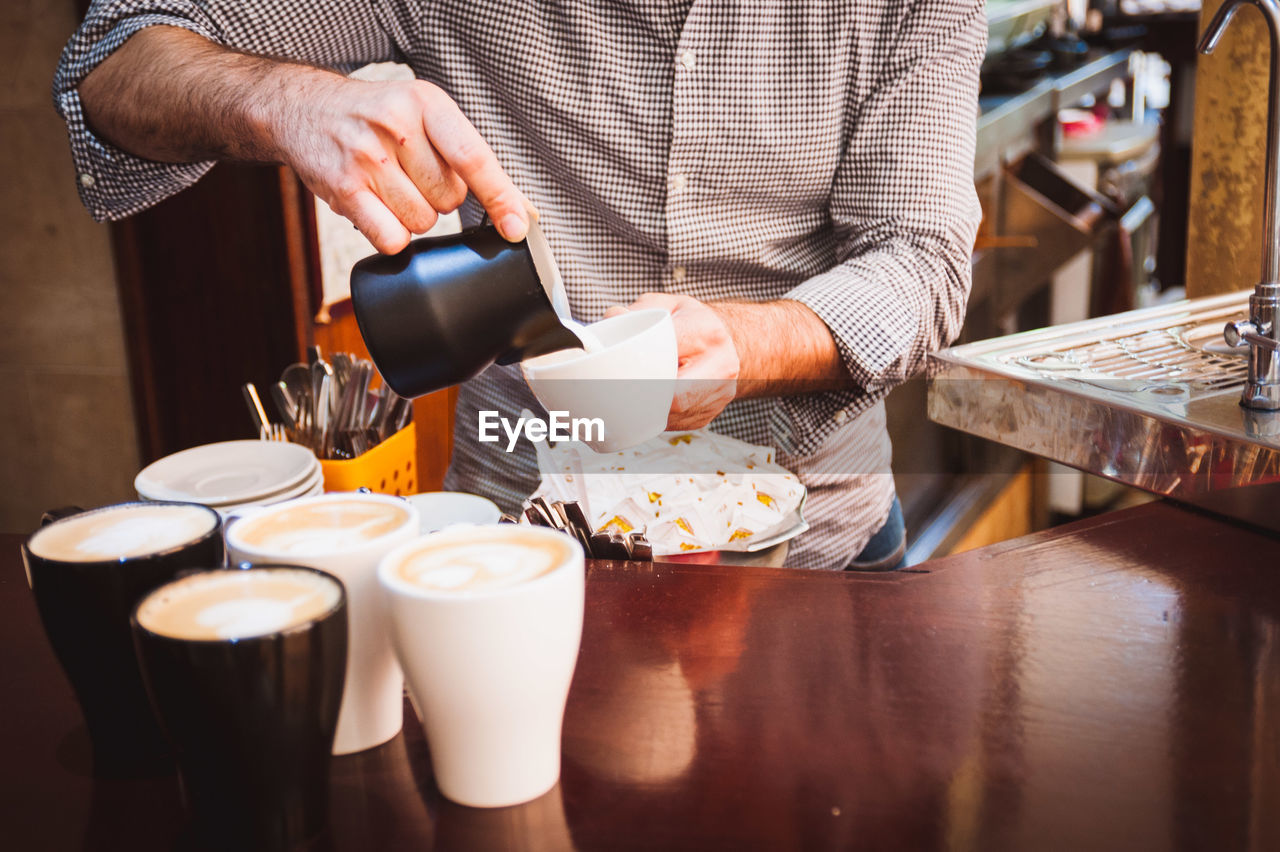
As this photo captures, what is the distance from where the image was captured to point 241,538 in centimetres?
68

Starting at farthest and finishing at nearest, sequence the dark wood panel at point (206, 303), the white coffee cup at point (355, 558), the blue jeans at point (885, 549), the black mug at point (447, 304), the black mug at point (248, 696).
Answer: the dark wood panel at point (206, 303)
the blue jeans at point (885, 549)
the black mug at point (447, 304)
the white coffee cup at point (355, 558)
the black mug at point (248, 696)

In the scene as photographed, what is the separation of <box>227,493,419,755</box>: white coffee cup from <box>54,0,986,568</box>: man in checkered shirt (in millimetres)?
594

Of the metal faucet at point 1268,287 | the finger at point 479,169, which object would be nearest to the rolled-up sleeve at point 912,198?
the metal faucet at point 1268,287

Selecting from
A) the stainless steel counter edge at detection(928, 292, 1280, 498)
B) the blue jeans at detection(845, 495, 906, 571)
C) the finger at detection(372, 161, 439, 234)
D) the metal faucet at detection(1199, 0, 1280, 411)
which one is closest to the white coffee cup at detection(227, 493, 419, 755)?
the finger at detection(372, 161, 439, 234)

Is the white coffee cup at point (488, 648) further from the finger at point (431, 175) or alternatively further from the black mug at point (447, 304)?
the finger at point (431, 175)

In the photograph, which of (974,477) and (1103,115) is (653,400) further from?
(1103,115)

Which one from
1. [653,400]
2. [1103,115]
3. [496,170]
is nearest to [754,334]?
[653,400]

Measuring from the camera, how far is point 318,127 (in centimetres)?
103

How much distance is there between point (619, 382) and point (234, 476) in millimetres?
569

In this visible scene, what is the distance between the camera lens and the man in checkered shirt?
4.42 feet

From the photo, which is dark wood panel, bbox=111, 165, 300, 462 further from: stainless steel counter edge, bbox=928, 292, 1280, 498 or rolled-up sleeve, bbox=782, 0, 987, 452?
stainless steel counter edge, bbox=928, 292, 1280, 498

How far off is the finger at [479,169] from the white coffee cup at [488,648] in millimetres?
340

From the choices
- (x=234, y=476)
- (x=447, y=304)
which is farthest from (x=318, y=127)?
(x=234, y=476)

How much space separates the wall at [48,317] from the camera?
231 centimetres
